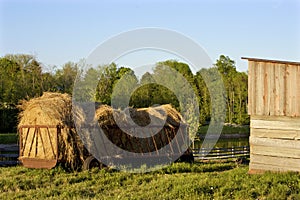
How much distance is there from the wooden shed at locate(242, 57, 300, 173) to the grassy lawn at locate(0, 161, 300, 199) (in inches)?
34.4

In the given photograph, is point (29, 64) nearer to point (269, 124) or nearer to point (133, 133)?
point (133, 133)

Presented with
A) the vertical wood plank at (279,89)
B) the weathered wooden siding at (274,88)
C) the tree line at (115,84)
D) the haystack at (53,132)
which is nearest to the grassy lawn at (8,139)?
the tree line at (115,84)

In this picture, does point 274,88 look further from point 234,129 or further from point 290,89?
point 234,129

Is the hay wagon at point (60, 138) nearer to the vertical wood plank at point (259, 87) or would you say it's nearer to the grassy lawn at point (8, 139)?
the vertical wood plank at point (259, 87)

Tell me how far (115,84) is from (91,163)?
1613 cm

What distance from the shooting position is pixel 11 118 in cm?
4088

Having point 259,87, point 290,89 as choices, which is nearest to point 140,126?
point 259,87

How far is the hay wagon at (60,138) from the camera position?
15578 millimetres

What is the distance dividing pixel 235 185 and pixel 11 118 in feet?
→ 108

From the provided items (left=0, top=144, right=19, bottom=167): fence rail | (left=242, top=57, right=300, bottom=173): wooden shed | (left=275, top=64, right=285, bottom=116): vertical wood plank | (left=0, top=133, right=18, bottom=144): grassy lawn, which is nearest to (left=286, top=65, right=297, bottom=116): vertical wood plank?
(left=242, top=57, right=300, bottom=173): wooden shed

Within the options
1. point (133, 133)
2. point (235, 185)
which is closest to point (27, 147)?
point (133, 133)

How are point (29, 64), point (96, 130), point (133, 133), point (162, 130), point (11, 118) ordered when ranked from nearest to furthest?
1. point (96, 130)
2. point (133, 133)
3. point (162, 130)
4. point (11, 118)
5. point (29, 64)

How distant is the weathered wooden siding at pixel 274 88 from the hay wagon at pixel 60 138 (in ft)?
16.9

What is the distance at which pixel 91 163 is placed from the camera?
15.8 meters
